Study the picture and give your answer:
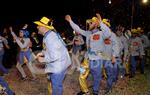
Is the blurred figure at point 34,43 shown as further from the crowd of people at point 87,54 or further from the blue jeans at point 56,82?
the blue jeans at point 56,82

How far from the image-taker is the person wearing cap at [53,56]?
7.02 metres

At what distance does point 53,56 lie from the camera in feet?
23.0

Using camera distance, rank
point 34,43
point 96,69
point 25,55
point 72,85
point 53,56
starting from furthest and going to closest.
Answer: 1. point 34,43
2. point 25,55
3. point 72,85
4. point 96,69
5. point 53,56

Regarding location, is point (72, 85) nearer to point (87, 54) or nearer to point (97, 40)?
point (87, 54)

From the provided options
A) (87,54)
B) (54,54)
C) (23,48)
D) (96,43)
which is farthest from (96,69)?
(23,48)

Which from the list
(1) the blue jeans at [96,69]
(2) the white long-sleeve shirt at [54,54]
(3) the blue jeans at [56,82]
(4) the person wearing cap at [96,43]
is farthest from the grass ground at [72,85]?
(2) the white long-sleeve shirt at [54,54]

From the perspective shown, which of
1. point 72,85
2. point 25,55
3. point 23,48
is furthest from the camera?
point 25,55

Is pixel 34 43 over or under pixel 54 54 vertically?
over

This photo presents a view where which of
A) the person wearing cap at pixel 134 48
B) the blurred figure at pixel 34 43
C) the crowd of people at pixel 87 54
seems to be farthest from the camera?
the blurred figure at pixel 34 43

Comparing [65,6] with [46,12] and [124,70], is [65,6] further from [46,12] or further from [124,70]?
[124,70]

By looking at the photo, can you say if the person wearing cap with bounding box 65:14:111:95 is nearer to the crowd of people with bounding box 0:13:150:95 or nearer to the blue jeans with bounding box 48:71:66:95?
the crowd of people with bounding box 0:13:150:95

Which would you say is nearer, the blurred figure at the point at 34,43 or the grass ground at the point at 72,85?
the grass ground at the point at 72,85

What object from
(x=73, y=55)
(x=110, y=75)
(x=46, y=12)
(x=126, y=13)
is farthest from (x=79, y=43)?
(x=126, y=13)

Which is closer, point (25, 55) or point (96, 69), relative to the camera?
point (96, 69)
